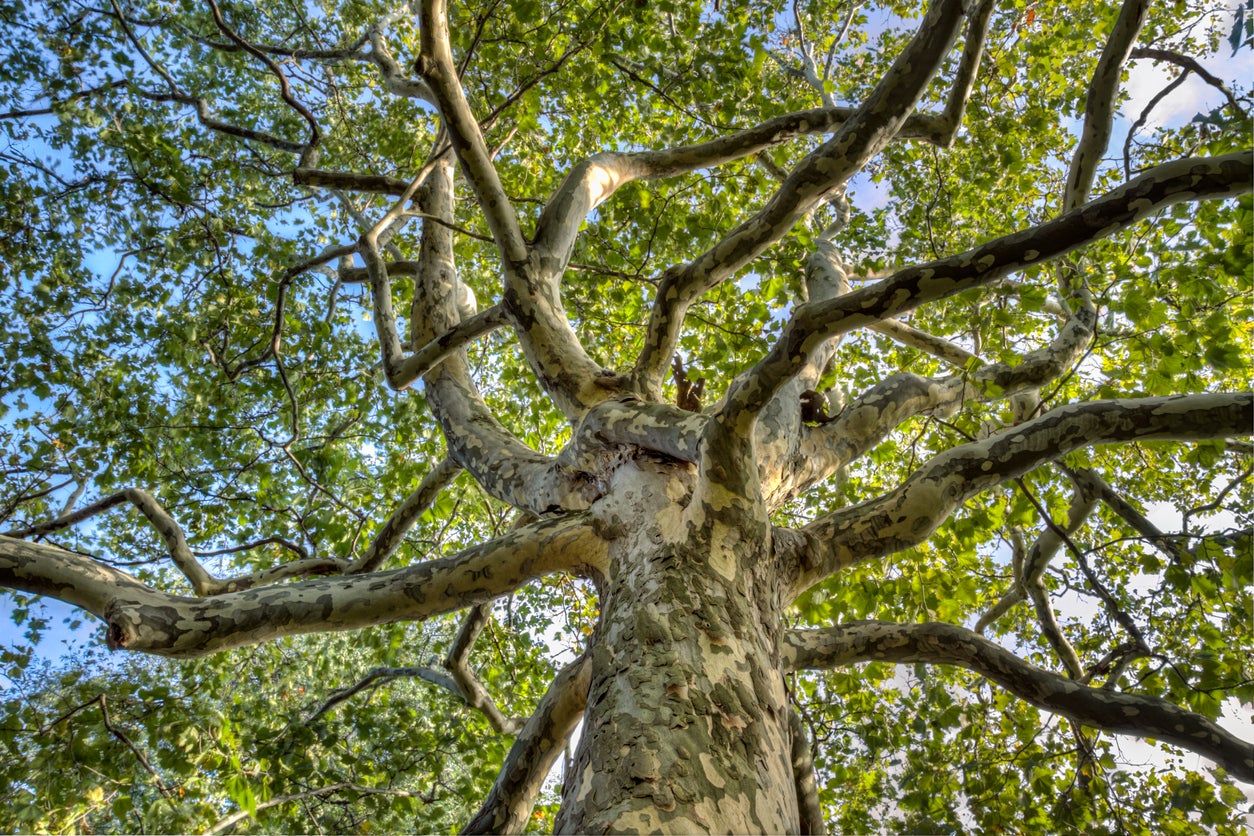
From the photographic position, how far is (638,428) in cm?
303

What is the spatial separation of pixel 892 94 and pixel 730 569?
230cm

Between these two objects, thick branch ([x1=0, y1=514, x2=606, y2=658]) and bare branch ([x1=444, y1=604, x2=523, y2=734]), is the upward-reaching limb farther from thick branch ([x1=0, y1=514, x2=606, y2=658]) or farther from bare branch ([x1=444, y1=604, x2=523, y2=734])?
bare branch ([x1=444, y1=604, x2=523, y2=734])

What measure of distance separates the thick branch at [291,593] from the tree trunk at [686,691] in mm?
380

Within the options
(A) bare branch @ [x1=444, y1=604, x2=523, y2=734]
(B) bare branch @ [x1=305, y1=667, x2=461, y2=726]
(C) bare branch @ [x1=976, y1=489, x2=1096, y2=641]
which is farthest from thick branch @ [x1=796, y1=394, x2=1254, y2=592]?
(B) bare branch @ [x1=305, y1=667, x2=461, y2=726]

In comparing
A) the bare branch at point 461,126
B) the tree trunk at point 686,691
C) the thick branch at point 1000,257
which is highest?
the bare branch at point 461,126

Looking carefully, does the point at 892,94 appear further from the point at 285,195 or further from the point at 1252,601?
the point at 285,195

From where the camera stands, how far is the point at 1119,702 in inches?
107

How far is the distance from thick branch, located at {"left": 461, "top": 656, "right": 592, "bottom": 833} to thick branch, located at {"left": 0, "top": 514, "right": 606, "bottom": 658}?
1.55ft

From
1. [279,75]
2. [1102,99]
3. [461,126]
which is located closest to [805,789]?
[461,126]

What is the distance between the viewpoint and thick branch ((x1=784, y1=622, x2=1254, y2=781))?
2593 mm

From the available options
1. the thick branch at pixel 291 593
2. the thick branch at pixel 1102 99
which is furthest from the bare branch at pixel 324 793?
the thick branch at pixel 1102 99

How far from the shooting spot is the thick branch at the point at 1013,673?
2.59m

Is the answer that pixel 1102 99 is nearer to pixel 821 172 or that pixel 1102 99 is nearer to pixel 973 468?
pixel 821 172

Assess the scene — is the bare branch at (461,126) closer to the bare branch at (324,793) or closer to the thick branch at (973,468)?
the thick branch at (973,468)
